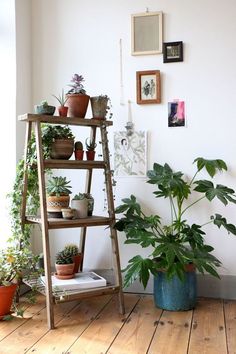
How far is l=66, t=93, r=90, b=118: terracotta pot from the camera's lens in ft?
7.80

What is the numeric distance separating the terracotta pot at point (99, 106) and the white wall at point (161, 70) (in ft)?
1.14

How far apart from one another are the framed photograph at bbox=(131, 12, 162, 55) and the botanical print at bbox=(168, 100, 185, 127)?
37 centimetres

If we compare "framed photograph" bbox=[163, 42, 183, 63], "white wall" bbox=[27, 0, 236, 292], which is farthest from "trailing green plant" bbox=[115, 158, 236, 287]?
"framed photograph" bbox=[163, 42, 183, 63]

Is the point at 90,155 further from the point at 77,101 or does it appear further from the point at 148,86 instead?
the point at 148,86

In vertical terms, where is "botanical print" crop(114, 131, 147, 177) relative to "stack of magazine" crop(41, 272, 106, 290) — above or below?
above

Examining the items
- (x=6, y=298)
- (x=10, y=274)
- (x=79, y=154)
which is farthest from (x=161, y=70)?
(x=6, y=298)

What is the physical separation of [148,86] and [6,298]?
1608mm

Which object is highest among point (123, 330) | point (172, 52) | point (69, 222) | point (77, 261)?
point (172, 52)

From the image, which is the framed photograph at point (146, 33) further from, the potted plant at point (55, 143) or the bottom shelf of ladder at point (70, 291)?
the bottom shelf of ladder at point (70, 291)

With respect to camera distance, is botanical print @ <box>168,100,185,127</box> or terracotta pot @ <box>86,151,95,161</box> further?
botanical print @ <box>168,100,185,127</box>

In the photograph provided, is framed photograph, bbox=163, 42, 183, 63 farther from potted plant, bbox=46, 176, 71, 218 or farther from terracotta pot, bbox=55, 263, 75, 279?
terracotta pot, bbox=55, 263, 75, 279

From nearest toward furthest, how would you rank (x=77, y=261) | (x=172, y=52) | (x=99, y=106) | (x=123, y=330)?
(x=123, y=330)
(x=99, y=106)
(x=77, y=261)
(x=172, y=52)

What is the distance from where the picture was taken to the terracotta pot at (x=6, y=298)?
2182 millimetres

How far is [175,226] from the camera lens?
8.13 feet
